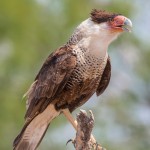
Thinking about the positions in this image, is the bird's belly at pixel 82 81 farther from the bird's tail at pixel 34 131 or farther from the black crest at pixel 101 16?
the black crest at pixel 101 16

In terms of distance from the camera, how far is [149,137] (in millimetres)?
16984

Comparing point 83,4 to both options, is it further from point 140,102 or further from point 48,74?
point 48,74

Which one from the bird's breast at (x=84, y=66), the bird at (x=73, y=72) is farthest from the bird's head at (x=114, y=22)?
the bird's breast at (x=84, y=66)

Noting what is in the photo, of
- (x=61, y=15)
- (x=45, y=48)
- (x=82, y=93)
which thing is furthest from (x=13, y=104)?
(x=82, y=93)

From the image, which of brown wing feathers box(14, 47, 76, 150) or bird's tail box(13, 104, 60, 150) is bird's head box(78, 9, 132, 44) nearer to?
brown wing feathers box(14, 47, 76, 150)

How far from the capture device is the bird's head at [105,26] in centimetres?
753

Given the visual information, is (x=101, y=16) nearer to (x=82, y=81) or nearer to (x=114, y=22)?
(x=114, y=22)

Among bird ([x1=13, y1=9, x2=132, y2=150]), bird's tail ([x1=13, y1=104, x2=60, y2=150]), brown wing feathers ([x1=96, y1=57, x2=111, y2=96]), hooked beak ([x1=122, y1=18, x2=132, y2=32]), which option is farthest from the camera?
brown wing feathers ([x1=96, y1=57, x2=111, y2=96])

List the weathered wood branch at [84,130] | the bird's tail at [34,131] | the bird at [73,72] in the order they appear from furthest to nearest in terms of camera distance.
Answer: the bird's tail at [34,131]
the bird at [73,72]
the weathered wood branch at [84,130]

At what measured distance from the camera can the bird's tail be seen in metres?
7.79

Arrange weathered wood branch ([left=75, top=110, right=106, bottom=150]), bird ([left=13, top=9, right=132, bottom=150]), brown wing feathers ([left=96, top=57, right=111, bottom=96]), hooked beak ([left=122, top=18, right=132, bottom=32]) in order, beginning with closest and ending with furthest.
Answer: weathered wood branch ([left=75, top=110, right=106, bottom=150])
hooked beak ([left=122, top=18, right=132, bottom=32])
bird ([left=13, top=9, right=132, bottom=150])
brown wing feathers ([left=96, top=57, right=111, bottom=96])

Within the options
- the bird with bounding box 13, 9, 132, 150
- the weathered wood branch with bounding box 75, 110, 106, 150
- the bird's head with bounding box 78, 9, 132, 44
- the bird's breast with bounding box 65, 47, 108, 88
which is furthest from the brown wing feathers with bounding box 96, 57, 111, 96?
the weathered wood branch with bounding box 75, 110, 106, 150

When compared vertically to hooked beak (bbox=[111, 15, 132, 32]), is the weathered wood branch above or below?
below

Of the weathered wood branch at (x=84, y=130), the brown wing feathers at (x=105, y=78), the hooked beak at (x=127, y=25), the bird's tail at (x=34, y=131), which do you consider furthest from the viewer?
the brown wing feathers at (x=105, y=78)
